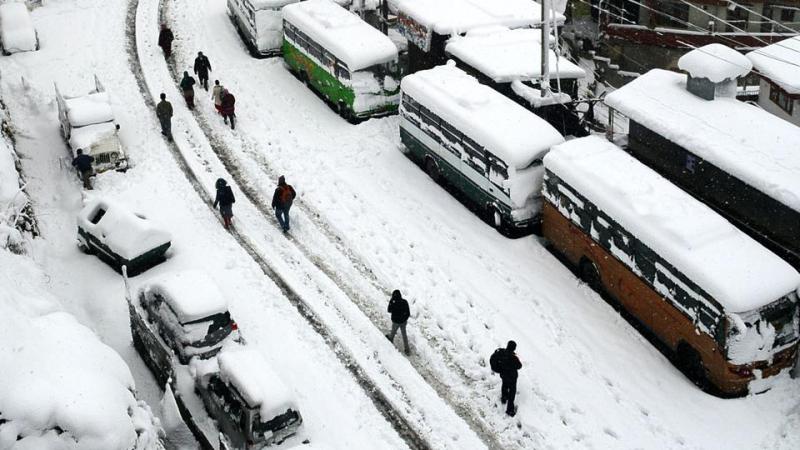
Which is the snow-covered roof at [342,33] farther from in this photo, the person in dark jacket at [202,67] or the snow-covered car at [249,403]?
the snow-covered car at [249,403]

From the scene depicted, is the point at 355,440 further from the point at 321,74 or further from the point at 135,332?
the point at 321,74

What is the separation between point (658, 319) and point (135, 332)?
1137 centimetres

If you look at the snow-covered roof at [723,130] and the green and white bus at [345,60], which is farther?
the green and white bus at [345,60]

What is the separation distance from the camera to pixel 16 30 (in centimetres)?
3350

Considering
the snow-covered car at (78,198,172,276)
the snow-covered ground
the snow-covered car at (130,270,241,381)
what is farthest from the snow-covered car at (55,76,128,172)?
the snow-covered car at (130,270,241,381)

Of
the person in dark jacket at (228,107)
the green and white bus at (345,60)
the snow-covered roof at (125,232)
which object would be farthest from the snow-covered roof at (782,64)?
the snow-covered roof at (125,232)

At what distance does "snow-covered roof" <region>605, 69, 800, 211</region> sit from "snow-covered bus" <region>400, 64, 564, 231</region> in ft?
8.93

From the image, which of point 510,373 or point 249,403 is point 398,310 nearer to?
point 510,373

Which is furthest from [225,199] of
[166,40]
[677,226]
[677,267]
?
[166,40]

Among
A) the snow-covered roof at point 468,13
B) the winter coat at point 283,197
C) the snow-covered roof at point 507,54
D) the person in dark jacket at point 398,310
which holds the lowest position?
the person in dark jacket at point 398,310

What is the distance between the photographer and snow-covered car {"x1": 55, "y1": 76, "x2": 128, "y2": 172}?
83.3 feet

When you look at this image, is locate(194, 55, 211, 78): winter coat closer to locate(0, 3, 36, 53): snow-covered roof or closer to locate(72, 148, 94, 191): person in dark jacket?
locate(72, 148, 94, 191): person in dark jacket

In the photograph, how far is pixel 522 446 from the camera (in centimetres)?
1684

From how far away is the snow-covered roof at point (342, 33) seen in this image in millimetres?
27938
